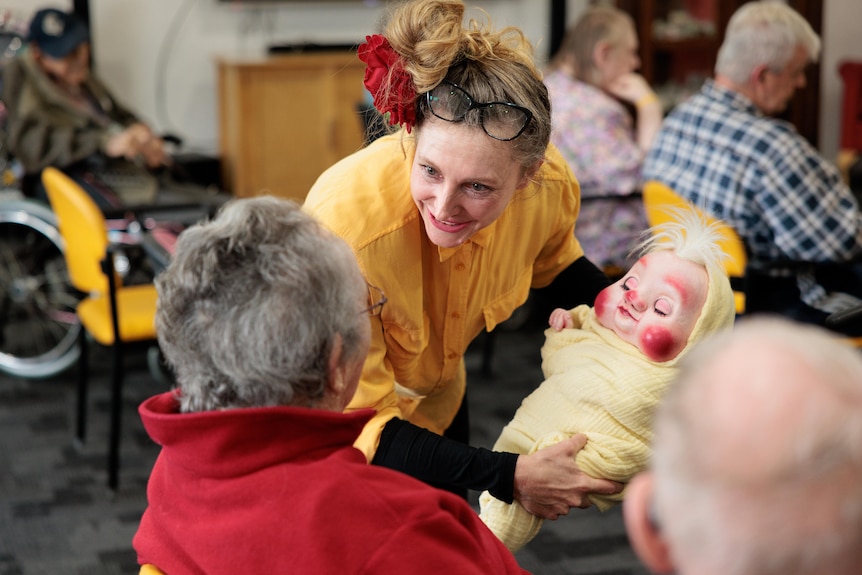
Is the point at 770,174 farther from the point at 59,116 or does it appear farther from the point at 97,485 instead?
the point at 59,116

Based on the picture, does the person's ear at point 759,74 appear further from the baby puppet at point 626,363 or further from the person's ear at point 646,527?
the person's ear at point 646,527

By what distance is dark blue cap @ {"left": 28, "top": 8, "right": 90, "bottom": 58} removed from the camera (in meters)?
4.27

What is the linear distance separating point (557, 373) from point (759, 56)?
187cm

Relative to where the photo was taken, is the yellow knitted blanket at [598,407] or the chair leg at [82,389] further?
the chair leg at [82,389]

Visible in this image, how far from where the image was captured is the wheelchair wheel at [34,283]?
4.04 meters

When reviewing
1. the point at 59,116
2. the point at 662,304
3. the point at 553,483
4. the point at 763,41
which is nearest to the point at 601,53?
the point at 763,41

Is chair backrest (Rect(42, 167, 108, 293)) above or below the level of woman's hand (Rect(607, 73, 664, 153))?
below

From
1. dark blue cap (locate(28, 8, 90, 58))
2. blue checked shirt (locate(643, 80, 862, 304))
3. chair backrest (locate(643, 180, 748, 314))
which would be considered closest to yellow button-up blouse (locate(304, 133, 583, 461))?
chair backrest (locate(643, 180, 748, 314))

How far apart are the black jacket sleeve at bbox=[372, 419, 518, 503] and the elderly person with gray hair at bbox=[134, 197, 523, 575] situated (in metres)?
0.28

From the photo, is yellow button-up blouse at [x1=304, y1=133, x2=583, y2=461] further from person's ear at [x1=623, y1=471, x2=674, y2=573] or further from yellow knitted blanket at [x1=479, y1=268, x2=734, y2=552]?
person's ear at [x1=623, y1=471, x2=674, y2=573]

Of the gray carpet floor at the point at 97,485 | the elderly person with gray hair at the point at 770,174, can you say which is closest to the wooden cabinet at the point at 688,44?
the gray carpet floor at the point at 97,485

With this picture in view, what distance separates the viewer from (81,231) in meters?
3.22

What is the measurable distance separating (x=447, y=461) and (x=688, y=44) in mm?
4833

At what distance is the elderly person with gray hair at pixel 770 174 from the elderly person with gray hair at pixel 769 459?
2190mm
